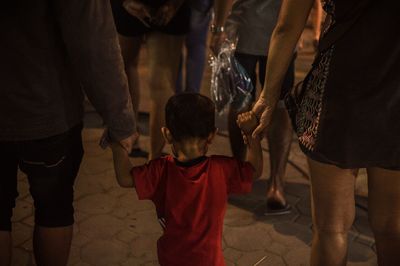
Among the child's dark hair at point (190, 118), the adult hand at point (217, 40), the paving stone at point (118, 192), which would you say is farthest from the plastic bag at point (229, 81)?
the child's dark hair at point (190, 118)

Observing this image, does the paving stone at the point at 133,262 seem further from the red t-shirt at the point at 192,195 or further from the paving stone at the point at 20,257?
the red t-shirt at the point at 192,195

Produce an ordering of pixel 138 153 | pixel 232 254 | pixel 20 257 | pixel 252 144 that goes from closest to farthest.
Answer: pixel 252 144
pixel 20 257
pixel 232 254
pixel 138 153

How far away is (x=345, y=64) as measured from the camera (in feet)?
5.49

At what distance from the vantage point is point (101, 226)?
119 inches

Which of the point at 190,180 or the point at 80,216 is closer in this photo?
the point at 190,180

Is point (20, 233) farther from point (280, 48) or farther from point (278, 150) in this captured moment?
point (280, 48)

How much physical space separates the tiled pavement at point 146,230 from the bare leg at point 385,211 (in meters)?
0.82

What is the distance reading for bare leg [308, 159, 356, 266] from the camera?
74.5 inches

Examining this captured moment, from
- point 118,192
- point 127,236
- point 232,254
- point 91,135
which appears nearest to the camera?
point 232,254

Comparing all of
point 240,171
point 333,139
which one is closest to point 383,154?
point 333,139

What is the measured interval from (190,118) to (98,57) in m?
0.39

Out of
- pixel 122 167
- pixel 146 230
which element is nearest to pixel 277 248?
pixel 146 230

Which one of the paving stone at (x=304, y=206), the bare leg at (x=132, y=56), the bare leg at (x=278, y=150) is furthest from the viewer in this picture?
the bare leg at (x=132, y=56)

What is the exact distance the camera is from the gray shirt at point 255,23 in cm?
295
